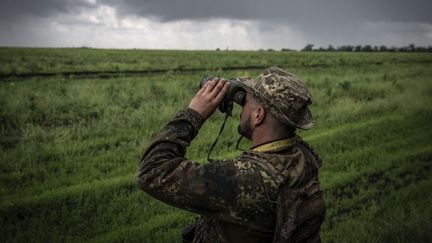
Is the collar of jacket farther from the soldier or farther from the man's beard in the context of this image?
the man's beard

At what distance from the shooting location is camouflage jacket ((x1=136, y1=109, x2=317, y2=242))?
2.25m

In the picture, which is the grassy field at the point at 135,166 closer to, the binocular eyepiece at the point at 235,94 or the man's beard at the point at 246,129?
the man's beard at the point at 246,129

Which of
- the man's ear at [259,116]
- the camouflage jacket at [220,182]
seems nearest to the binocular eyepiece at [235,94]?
the man's ear at [259,116]

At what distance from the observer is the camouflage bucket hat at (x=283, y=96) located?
2389 mm

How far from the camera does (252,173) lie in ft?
7.48

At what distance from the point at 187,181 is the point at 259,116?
→ 0.54m

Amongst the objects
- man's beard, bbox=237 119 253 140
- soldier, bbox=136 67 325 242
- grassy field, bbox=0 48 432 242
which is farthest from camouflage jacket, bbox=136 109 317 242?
grassy field, bbox=0 48 432 242

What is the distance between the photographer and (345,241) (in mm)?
5199

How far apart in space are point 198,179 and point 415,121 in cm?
1188

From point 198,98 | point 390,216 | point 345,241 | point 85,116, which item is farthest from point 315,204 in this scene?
point 85,116

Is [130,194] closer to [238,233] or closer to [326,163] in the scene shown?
[326,163]

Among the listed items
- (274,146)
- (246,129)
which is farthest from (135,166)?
(274,146)

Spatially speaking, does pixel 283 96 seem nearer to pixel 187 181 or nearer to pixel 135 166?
pixel 187 181

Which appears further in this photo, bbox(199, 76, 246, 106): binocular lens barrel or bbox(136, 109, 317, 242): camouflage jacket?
bbox(199, 76, 246, 106): binocular lens barrel
